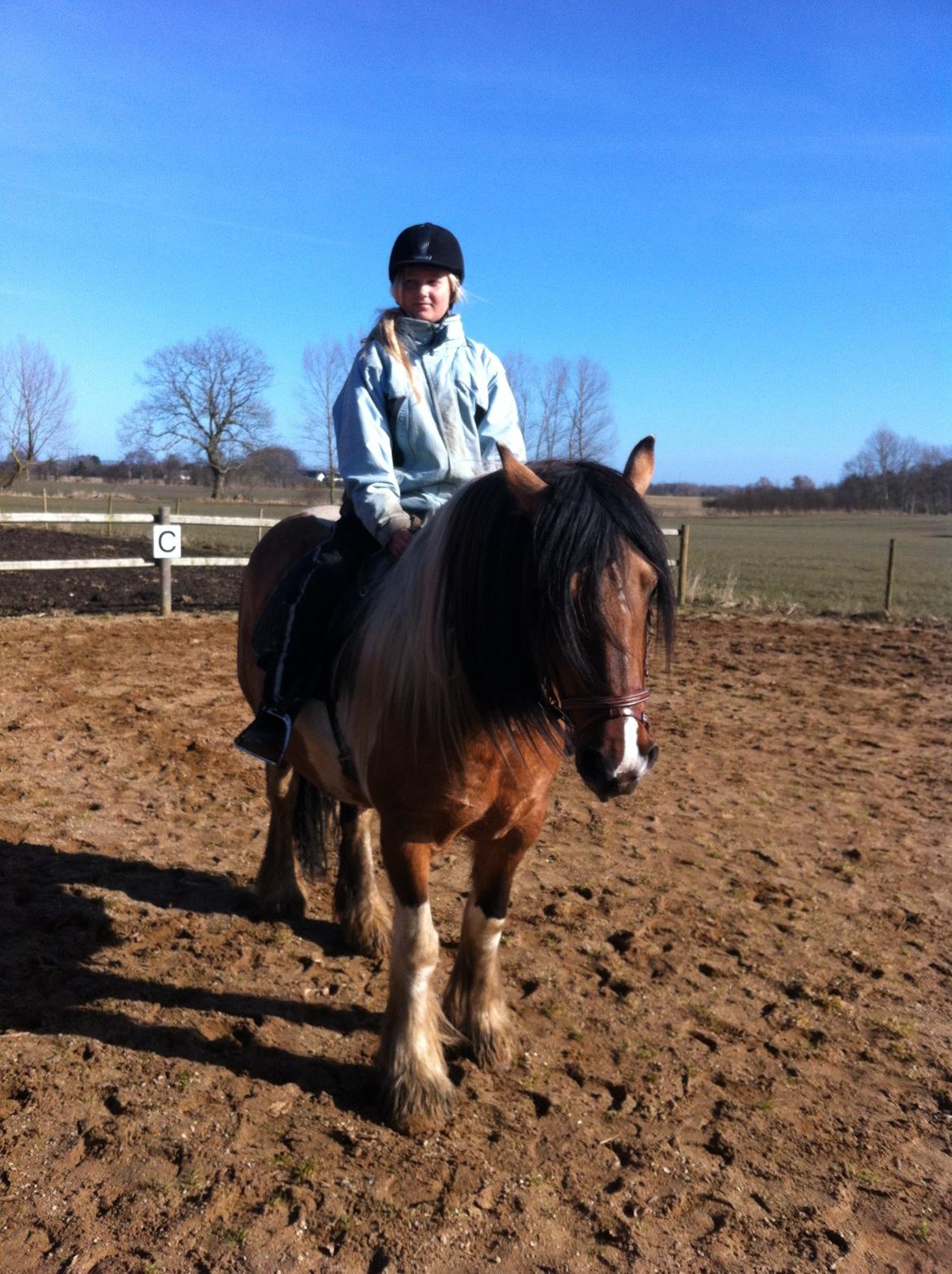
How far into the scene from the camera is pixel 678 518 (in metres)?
56.6

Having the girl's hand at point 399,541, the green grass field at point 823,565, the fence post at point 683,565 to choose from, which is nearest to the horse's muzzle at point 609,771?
the girl's hand at point 399,541

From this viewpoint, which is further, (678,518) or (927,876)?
(678,518)

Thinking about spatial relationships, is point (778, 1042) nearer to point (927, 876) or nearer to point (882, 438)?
point (927, 876)

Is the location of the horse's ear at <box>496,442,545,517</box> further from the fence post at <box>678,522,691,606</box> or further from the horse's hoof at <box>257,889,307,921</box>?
the fence post at <box>678,522,691,606</box>

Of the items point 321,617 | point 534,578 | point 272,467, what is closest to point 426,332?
point 321,617

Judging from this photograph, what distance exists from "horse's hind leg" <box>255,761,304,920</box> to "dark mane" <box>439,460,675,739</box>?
2.11 metres

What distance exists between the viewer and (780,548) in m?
38.8

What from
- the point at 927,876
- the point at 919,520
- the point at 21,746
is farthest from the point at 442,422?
the point at 919,520

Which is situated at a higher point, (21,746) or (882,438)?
(882,438)

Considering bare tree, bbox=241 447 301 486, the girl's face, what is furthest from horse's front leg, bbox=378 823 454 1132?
bare tree, bbox=241 447 301 486

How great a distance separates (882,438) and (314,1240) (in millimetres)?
81894

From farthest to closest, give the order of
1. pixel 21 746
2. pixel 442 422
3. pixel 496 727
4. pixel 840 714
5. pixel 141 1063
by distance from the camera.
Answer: pixel 840 714, pixel 21 746, pixel 442 422, pixel 141 1063, pixel 496 727

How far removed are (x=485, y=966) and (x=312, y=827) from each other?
136cm

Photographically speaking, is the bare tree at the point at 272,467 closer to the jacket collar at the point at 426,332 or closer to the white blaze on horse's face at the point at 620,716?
the jacket collar at the point at 426,332
